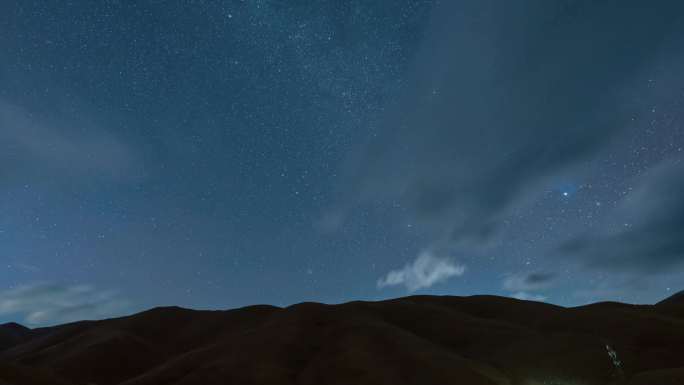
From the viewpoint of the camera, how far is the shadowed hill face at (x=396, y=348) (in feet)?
150

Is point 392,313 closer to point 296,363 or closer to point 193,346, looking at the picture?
point 296,363

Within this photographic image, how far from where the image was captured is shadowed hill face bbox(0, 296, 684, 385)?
150 ft

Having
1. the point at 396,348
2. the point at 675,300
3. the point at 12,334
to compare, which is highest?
the point at 12,334

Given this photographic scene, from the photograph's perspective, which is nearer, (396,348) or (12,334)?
(396,348)

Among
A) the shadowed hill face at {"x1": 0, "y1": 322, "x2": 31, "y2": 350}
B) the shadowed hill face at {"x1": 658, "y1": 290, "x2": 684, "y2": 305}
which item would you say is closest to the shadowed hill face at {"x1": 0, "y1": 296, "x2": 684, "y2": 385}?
the shadowed hill face at {"x1": 658, "y1": 290, "x2": 684, "y2": 305}

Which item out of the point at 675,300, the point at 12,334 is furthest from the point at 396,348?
the point at 12,334

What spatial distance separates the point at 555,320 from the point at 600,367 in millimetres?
15800

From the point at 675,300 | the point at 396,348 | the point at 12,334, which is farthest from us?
the point at 12,334

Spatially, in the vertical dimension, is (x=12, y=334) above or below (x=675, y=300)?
above

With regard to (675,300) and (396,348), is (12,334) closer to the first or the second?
(396,348)

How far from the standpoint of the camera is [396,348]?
170 feet

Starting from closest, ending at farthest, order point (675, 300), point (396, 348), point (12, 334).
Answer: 1. point (396, 348)
2. point (675, 300)
3. point (12, 334)

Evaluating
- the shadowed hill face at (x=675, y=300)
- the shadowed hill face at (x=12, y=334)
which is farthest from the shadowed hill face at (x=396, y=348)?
the shadowed hill face at (x=12, y=334)

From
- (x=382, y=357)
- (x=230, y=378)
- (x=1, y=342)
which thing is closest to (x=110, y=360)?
(x=230, y=378)
